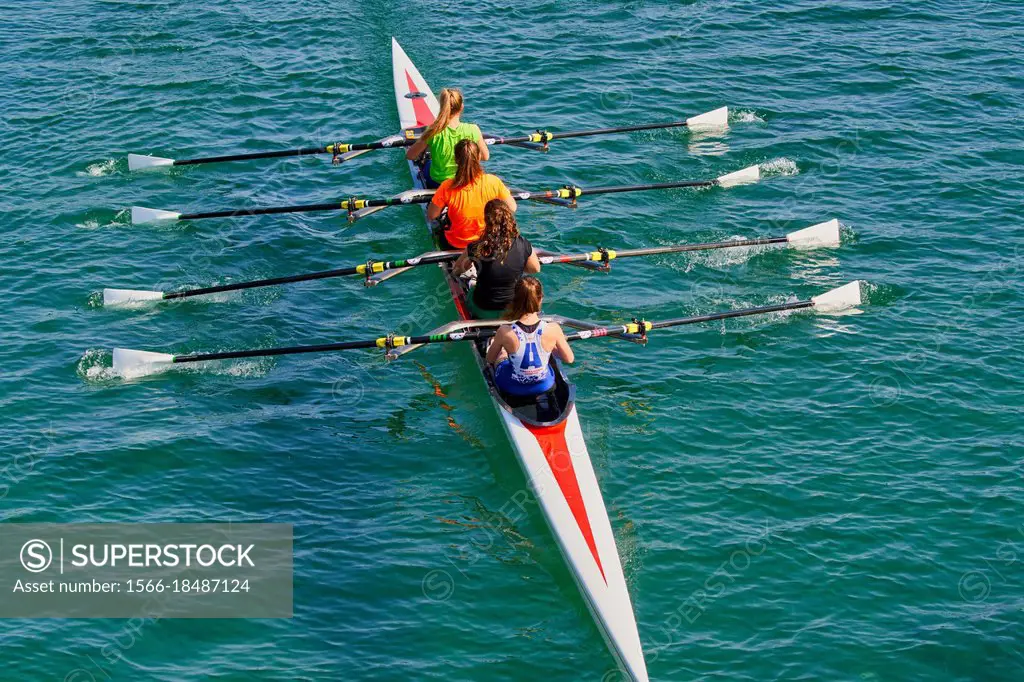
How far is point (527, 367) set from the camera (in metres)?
14.6

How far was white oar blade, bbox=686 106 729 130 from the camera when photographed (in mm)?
24375

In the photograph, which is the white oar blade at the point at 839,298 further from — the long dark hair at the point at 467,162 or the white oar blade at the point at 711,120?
the white oar blade at the point at 711,120

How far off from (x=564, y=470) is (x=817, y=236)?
8182 millimetres

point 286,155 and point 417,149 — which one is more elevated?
point 417,149

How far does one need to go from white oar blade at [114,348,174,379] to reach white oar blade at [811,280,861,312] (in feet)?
32.8

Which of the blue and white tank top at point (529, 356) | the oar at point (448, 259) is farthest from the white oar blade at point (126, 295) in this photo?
the blue and white tank top at point (529, 356)

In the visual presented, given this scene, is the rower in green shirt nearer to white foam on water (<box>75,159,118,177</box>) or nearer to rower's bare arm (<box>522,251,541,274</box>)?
rower's bare arm (<box>522,251,541,274</box>)

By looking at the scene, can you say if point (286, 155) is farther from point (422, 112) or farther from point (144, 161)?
point (422, 112)

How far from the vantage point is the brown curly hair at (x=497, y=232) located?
605 inches

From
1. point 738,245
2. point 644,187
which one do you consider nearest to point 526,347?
point 738,245

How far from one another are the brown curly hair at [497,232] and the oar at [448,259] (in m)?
1.85

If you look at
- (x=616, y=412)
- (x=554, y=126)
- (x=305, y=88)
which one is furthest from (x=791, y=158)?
(x=305, y=88)

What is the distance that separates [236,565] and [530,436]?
3880 mm

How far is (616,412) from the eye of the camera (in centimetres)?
1639
